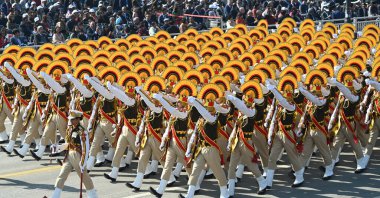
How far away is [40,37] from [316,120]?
13117 millimetres

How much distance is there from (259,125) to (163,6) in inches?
713

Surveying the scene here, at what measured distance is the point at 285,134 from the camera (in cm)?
2097

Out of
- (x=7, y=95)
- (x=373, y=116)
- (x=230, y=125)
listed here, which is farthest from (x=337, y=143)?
(x=7, y=95)

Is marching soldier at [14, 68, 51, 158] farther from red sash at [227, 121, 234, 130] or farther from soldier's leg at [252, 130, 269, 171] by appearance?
soldier's leg at [252, 130, 269, 171]

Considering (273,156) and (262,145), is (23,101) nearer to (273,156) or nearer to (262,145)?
(262,145)

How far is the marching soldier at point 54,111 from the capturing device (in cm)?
2309

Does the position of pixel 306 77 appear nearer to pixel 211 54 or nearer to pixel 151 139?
pixel 151 139

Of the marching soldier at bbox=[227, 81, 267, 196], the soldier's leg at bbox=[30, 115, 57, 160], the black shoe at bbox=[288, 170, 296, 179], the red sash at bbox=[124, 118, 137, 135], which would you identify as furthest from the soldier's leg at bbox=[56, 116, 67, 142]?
the black shoe at bbox=[288, 170, 296, 179]

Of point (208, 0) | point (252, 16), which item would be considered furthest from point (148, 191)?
point (208, 0)

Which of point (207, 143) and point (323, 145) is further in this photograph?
point (323, 145)

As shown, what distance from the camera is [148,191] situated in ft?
68.2

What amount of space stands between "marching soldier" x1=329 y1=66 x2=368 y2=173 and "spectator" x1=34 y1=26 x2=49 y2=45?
12.7 metres

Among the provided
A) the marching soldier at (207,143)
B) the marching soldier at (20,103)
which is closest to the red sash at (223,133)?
the marching soldier at (207,143)

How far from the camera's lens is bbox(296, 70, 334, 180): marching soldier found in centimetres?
2130
